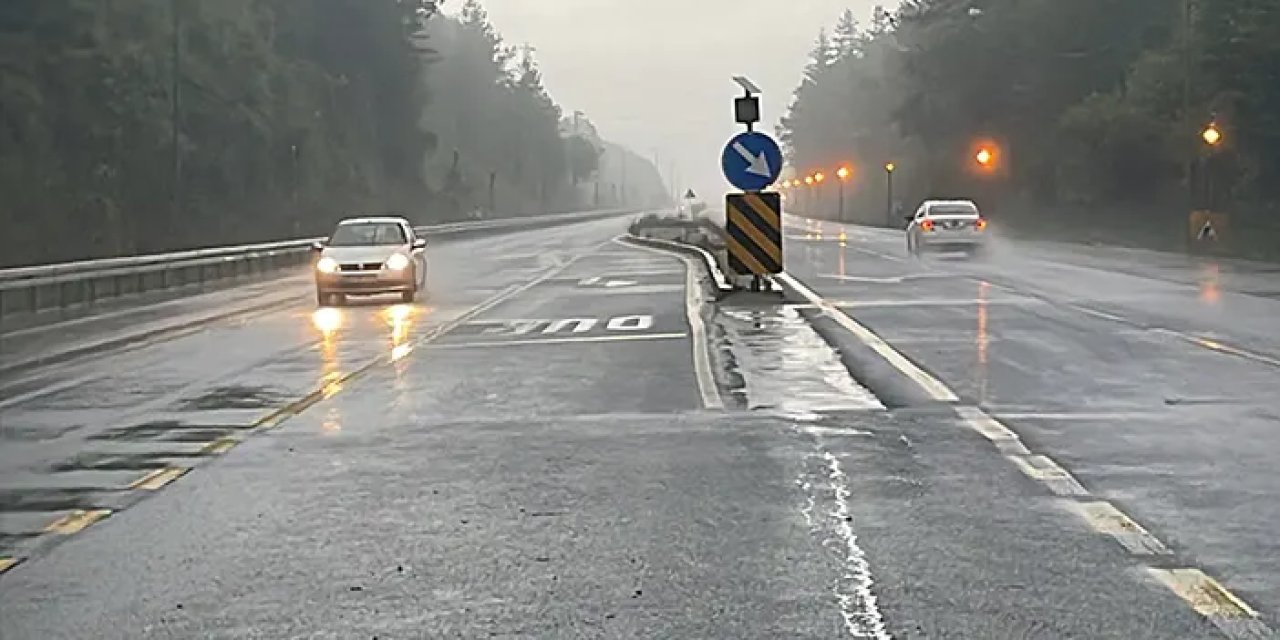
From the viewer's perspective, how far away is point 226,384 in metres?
17.1

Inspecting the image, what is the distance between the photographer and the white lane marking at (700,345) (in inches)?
592

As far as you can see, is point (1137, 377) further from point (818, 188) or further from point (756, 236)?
point (818, 188)

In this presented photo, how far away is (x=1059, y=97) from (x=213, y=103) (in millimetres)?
42111

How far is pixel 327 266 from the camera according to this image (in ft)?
103

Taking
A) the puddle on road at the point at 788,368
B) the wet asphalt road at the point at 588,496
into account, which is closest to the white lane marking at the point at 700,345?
the wet asphalt road at the point at 588,496

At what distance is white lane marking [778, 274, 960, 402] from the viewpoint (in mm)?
15117

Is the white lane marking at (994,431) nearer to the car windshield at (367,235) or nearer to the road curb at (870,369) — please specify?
the road curb at (870,369)

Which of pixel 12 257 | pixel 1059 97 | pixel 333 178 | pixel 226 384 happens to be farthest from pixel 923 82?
pixel 226 384

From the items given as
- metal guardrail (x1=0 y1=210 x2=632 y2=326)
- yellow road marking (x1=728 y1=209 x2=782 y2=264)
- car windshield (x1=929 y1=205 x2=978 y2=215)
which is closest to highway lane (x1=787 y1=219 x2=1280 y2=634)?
yellow road marking (x1=728 y1=209 x2=782 y2=264)

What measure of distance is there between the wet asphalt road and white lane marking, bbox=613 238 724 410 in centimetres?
13

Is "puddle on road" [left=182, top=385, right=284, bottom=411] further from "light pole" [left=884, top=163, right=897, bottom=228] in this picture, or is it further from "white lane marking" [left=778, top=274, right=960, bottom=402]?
"light pole" [left=884, top=163, right=897, bottom=228]

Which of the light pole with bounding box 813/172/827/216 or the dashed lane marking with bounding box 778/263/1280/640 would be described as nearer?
the dashed lane marking with bounding box 778/263/1280/640

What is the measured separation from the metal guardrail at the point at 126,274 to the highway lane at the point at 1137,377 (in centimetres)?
1277

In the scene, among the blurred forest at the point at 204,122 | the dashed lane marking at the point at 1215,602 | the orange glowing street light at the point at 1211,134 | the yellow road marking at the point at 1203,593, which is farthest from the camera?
the blurred forest at the point at 204,122
